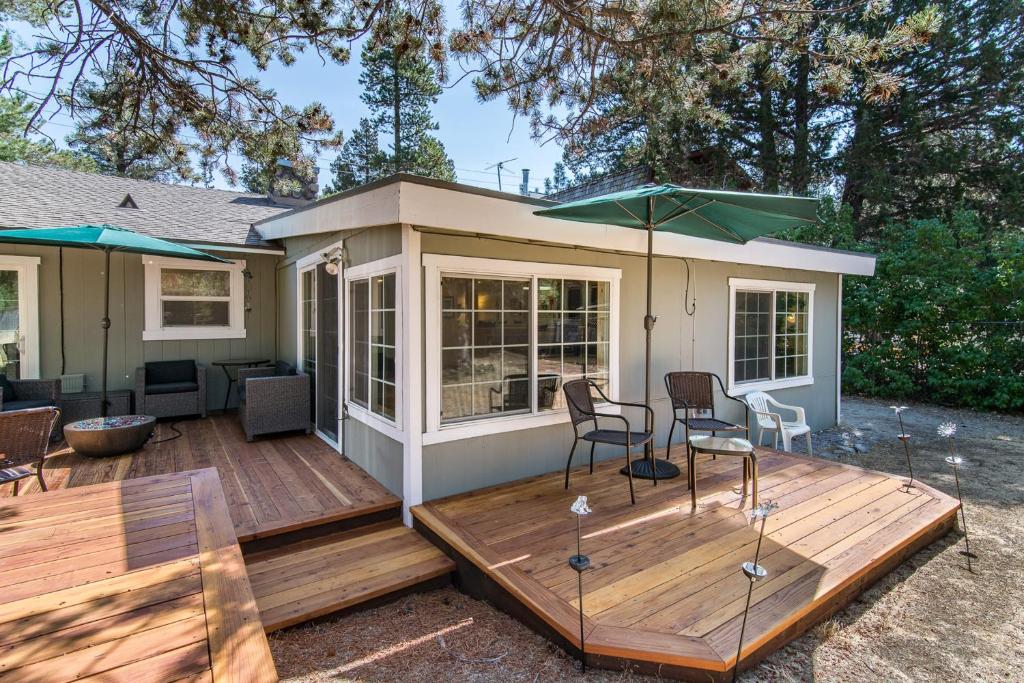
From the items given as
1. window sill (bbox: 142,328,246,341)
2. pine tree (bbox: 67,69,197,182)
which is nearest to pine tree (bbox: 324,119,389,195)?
window sill (bbox: 142,328,246,341)

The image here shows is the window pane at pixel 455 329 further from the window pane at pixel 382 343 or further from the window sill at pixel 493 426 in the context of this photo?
the window sill at pixel 493 426

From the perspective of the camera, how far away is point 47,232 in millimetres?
4176

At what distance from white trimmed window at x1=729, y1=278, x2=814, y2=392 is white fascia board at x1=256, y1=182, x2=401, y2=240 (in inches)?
164

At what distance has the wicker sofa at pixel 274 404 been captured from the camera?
16.8 ft

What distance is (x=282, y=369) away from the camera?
6246 mm

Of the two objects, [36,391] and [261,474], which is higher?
[36,391]

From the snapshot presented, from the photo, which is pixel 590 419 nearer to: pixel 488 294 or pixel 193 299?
pixel 488 294

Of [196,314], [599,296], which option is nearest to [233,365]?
[196,314]

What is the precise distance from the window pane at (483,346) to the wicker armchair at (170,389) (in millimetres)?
4047

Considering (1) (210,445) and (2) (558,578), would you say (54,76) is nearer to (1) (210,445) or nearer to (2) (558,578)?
(1) (210,445)

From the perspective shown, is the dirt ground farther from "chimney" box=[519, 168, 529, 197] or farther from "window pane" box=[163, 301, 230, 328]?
"chimney" box=[519, 168, 529, 197]

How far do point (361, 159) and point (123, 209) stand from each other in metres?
12.3

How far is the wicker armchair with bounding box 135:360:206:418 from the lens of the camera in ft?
18.6

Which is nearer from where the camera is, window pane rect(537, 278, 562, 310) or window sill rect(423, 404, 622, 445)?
window sill rect(423, 404, 622, 445)
